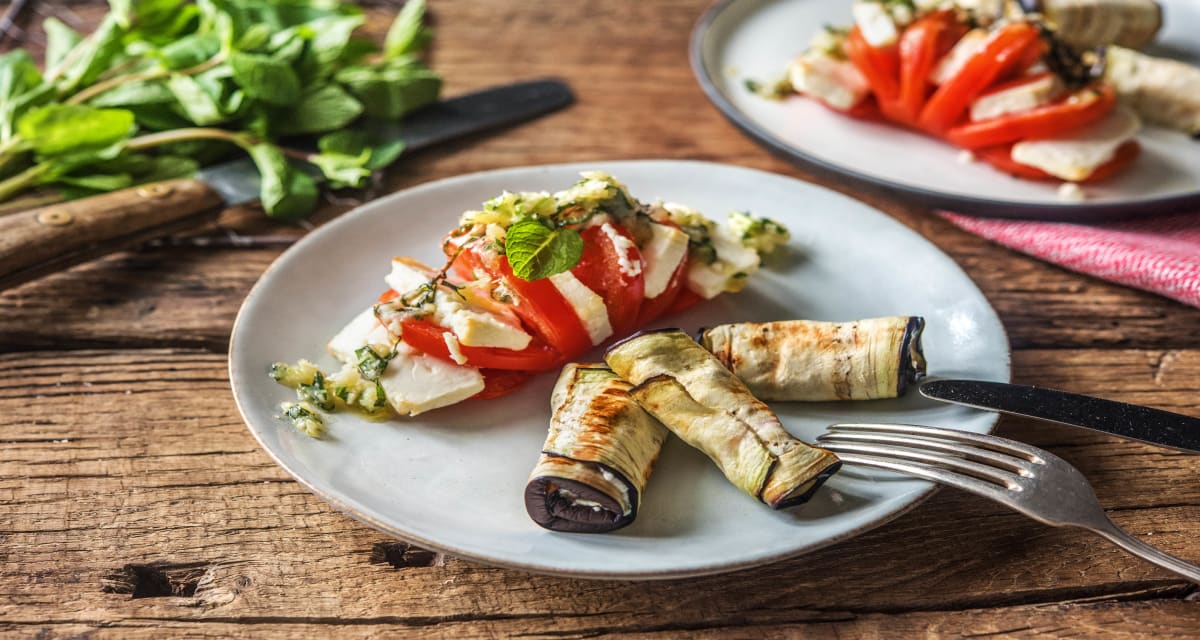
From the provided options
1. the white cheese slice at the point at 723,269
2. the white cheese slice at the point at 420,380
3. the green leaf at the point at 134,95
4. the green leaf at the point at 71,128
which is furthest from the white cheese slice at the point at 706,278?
the green leaf at the point at 134,95

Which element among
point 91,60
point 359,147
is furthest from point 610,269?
point 91,60

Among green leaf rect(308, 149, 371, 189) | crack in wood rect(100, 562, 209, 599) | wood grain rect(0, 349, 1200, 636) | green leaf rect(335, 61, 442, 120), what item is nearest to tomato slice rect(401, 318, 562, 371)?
wood grain rect(0, 349, 1200, 636)

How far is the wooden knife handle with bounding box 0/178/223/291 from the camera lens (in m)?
2.41

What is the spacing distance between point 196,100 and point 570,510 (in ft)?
6.64

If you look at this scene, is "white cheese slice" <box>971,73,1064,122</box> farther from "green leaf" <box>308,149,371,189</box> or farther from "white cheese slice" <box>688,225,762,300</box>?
"green leaf" <box>308,149,371,189</box>

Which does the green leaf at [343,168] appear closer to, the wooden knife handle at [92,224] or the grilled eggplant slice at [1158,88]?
the wooden knife handle at [92,224]

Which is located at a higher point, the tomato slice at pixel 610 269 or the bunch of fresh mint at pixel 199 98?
the tomato slice at pixel 610 269

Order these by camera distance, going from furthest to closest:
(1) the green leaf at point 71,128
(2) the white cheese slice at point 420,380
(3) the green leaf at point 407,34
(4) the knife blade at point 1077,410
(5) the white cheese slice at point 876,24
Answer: (3) the green leaf at point 407,34 < (5) the white cheese slice at point 876,24 < (1) the green leaf at point 71,128 < (2) the white cheese slice at point 420,380 < (4) the knife blade at point 1077,410

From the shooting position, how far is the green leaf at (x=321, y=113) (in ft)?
10.2

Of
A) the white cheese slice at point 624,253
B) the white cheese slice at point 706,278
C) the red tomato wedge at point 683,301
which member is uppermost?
the white cheese slice at point 624,253

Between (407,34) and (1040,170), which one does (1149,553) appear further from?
(407,34)

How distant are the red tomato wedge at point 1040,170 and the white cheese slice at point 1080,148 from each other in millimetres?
31

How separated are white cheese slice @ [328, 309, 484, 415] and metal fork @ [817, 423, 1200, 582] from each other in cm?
72

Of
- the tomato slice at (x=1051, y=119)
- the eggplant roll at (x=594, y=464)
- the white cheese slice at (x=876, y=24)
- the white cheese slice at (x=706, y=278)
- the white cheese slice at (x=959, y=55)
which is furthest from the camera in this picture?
the white cheese slice at (x=876, y=24)
